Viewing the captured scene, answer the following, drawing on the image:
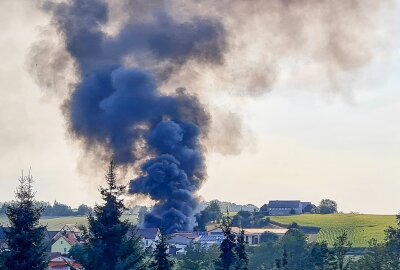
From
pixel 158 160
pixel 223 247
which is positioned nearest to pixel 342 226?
pixel 158 160

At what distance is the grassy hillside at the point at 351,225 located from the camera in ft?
442

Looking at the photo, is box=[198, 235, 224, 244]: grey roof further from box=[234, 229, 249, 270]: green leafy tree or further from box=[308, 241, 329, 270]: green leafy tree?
box=[234, 229, 249, 270]: green leafy tree

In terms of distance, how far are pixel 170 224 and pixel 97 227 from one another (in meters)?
121

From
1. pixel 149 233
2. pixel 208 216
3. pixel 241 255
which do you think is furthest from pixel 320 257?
pixel 208 216

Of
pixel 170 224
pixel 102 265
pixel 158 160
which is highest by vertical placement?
pixel 158 160

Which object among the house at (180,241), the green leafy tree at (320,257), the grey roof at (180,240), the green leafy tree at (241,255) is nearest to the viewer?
the green leafy tree at (241,255)

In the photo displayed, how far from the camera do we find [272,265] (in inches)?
3145

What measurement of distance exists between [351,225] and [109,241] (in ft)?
437

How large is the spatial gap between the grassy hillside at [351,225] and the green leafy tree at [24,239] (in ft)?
324

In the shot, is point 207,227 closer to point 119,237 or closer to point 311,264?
point 311,264

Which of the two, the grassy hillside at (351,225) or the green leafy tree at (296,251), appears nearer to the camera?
the green leafy tree at (296,251)

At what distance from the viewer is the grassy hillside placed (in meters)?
135

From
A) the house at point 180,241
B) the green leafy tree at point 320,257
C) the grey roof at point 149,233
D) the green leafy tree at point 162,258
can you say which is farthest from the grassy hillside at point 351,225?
the green leafy tree at point 162,258

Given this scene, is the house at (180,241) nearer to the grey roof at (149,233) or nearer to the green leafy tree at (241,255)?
the grey roof at (149,233)
